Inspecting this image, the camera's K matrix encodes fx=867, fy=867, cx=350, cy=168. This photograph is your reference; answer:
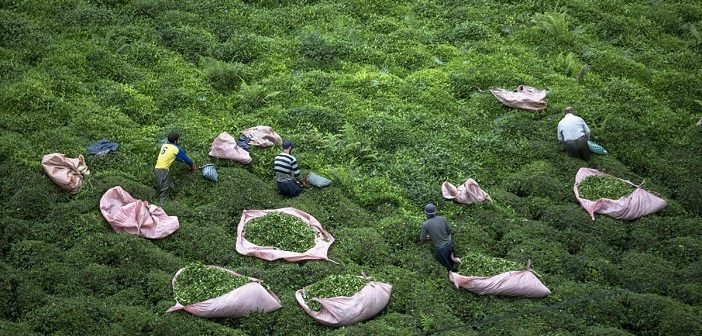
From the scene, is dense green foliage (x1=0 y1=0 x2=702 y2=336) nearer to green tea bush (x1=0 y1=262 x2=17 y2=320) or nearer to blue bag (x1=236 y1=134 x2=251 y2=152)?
green tea bush (x1=0 y1=262 x2=17 y2=320)

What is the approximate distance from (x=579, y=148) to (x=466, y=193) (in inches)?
140

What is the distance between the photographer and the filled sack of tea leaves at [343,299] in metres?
15.4

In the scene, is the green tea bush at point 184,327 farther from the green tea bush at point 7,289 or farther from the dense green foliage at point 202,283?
the green tea bush at point 7,289

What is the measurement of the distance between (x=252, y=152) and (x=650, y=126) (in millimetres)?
10278

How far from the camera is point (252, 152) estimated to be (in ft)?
65.8

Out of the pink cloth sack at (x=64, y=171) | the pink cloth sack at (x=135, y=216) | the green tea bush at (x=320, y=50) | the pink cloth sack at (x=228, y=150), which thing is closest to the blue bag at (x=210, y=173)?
the pink cloth sack at (x=228, y=150)

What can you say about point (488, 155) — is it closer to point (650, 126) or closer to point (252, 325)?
point (650, 126)

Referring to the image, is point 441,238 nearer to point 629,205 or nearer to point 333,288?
point 333,288

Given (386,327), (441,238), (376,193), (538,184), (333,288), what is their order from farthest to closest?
(538,184) → (376,193) → (441,238) → (333,288) → (386,327)

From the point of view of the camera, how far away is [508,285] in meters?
16.4

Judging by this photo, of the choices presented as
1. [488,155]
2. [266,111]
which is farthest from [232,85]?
[488,155]

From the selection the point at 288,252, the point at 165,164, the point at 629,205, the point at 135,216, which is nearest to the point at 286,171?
the point at 288,252

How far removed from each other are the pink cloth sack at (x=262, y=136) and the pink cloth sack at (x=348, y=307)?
5.24 m

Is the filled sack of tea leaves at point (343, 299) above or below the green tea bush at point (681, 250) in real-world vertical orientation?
above
